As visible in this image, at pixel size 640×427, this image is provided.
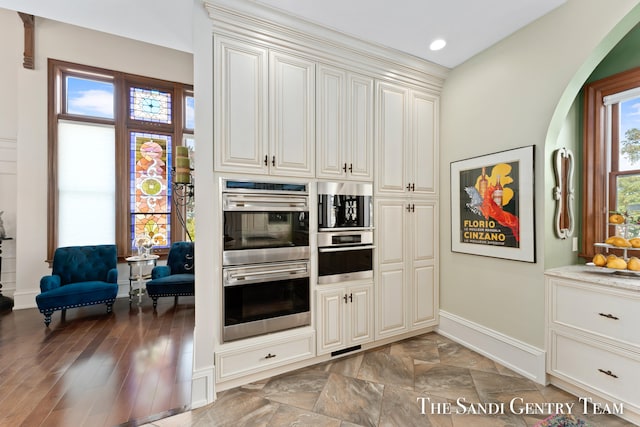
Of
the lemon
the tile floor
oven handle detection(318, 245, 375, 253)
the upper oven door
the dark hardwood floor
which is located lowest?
the tile floor

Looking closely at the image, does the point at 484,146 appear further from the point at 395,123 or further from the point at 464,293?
the point at 464,293

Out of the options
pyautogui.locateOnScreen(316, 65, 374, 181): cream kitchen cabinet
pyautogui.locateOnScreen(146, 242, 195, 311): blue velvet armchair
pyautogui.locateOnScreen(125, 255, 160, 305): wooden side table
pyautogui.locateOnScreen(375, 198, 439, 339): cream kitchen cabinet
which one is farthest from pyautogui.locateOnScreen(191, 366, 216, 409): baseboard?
pyautogui.locateOnScreen(125, 255, 160, 305): wooden side table

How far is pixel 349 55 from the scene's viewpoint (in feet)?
8.43

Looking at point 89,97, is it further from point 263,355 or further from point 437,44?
point 437,44

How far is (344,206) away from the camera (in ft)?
8.44

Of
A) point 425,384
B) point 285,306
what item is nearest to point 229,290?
point 285,306

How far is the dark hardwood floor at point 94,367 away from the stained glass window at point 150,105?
307 centimetres

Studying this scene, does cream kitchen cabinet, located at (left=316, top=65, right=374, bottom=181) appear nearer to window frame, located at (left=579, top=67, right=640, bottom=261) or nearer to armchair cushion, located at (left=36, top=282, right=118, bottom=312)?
window frame, located at (left=579, top=67, right=640, bottom=261)

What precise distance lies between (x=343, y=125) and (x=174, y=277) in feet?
10.6

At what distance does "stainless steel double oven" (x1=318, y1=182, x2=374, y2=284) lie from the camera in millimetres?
2486

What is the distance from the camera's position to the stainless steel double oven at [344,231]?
2.49 meters

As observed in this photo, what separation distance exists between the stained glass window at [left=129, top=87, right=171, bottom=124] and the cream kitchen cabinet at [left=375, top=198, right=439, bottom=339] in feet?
13.4

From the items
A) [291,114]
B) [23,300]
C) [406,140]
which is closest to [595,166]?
[406,140]

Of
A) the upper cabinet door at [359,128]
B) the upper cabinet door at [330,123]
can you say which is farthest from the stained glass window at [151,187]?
the upper cabinet door at [359,128]
